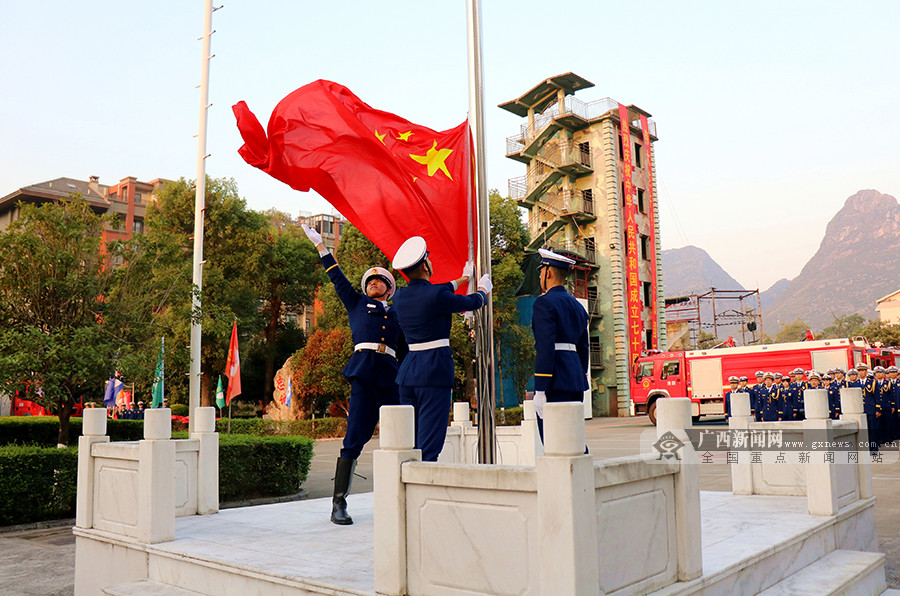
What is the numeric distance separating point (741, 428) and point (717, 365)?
1886 centimetres

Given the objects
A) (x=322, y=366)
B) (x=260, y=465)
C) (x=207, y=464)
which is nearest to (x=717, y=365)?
(x=322, y=366)

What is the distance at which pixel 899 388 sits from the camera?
14602 mm

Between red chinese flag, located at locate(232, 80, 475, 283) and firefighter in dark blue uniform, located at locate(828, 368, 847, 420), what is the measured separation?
36.3 ft

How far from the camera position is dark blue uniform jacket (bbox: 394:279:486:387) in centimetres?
535

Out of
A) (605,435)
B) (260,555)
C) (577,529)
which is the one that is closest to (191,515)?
(260,555)

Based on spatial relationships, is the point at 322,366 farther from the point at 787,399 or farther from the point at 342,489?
the point at 342,489

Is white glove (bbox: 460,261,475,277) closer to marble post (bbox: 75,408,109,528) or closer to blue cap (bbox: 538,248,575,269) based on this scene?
blue cap (bbox: 538,248,575,269)

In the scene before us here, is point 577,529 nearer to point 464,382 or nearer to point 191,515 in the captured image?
point 191,515

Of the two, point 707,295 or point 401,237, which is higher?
point 707,295

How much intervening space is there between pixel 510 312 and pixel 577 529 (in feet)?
93.2

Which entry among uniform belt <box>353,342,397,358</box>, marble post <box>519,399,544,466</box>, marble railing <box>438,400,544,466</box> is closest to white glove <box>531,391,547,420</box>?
uniform belt <box>353,342,397,358</box>

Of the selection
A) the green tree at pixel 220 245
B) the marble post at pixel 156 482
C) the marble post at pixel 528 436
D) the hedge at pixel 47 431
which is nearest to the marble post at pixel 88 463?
the marble post at pixel 156 482

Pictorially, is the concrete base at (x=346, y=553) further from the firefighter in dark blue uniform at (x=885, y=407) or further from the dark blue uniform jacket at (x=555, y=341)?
the firefighter in dark blue uniform at (x=885, y=407)

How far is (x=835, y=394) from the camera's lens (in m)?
14.9
